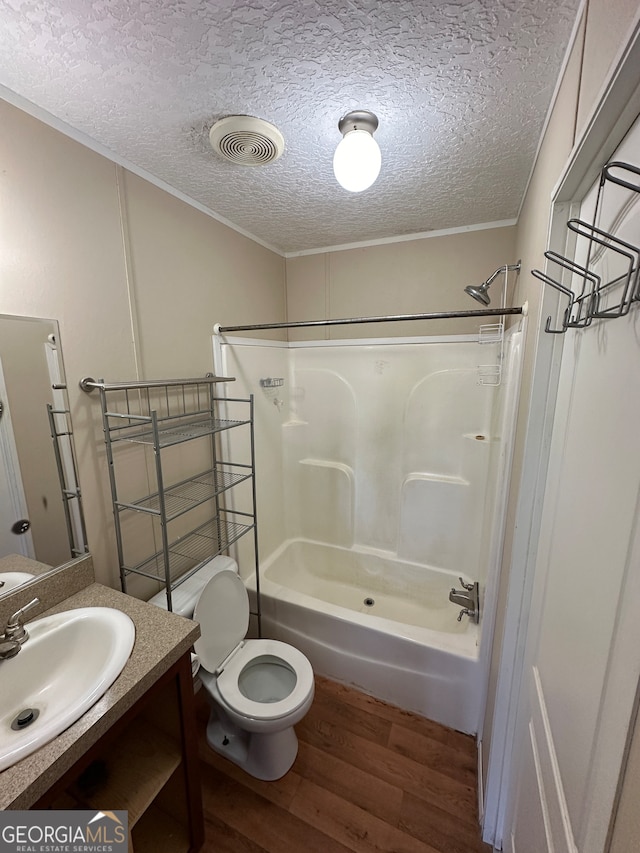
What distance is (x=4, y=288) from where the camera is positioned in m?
1.07

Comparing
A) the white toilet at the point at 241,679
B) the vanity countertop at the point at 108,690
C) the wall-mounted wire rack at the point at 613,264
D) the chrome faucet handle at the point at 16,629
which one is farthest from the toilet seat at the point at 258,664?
the wall-mounted wire rack at the point at 613,264

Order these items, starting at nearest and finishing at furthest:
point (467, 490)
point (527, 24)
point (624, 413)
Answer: point (624, 413) < point (527, 24) < point (467, 490)

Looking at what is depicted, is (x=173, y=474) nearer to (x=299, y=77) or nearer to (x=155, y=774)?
(x=155, y=774)

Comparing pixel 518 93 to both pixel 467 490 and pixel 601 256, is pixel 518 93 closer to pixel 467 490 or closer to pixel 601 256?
pixel 601 256

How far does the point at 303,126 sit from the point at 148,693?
186 centimetres

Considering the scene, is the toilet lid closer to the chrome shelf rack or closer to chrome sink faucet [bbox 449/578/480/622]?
the chrome shelf rack

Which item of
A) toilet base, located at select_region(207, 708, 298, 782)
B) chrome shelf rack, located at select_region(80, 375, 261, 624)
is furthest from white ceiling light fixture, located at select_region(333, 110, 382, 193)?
toilet base, located at select_region(207, 708, 298, 782)

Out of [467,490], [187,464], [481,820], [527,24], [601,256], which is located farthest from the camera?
[467,490]

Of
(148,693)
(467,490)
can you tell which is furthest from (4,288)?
(467,490)

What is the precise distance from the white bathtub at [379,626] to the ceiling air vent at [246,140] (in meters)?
2.14

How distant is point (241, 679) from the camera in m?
1.65

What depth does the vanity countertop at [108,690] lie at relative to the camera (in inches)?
26.9

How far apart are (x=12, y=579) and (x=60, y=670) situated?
1.08ft

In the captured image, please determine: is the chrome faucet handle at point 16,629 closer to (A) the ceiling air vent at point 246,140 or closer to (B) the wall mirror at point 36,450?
(B) the wall mirror at point 36,450
